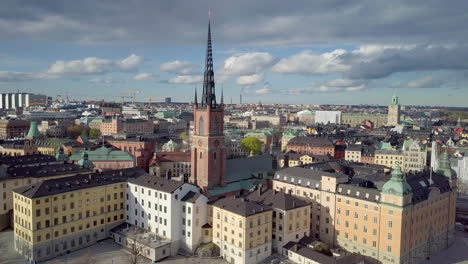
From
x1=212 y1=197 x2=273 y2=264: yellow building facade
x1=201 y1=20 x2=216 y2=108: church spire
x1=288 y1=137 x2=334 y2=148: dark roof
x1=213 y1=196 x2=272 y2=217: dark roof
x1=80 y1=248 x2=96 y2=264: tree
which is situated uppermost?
x1=201 y1=20 x2=216 y2=108: church spire

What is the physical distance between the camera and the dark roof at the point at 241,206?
7296 cm

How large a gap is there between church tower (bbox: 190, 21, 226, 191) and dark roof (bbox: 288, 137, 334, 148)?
9031 cm

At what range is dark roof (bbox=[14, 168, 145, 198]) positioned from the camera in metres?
74.8

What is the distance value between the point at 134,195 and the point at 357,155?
108832 millimetres

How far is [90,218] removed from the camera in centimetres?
8156

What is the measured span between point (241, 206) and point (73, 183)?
109ft

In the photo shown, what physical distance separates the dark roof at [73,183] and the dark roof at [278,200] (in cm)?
A: 2823

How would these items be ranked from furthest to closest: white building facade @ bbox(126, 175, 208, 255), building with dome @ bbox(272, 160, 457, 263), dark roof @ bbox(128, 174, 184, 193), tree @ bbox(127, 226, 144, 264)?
1. dark roof @ bbox(128, 174, 184, 193)
2. white building facade @ bbox(126, 175, 208, 255)
3. building with dome @ bbox(272, 160, 457, 263)
4. tree @ bbox(127, 226, 144, 264)

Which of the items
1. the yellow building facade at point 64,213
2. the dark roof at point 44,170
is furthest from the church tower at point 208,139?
the dark roof at point 44,170

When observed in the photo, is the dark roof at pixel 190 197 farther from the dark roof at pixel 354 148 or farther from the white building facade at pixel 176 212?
the dark roof at pixel 354 148

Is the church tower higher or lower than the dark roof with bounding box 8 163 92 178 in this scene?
higher

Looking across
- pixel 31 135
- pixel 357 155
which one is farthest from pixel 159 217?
pixel 31 135

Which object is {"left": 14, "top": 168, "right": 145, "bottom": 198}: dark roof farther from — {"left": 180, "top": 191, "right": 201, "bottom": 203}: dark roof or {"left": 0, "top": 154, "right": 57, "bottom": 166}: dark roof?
{"left": 0, "top": 154, "right": 57, "bottom": 166}: dark roof

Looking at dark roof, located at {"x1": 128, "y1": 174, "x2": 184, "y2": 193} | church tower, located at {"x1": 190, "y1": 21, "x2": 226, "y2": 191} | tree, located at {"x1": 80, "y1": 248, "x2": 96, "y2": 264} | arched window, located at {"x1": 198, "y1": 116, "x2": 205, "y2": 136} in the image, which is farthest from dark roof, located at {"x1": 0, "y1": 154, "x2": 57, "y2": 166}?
arched window, located at {"x1": 198, "y1": 116, "x2": 205, "y2": 136}
